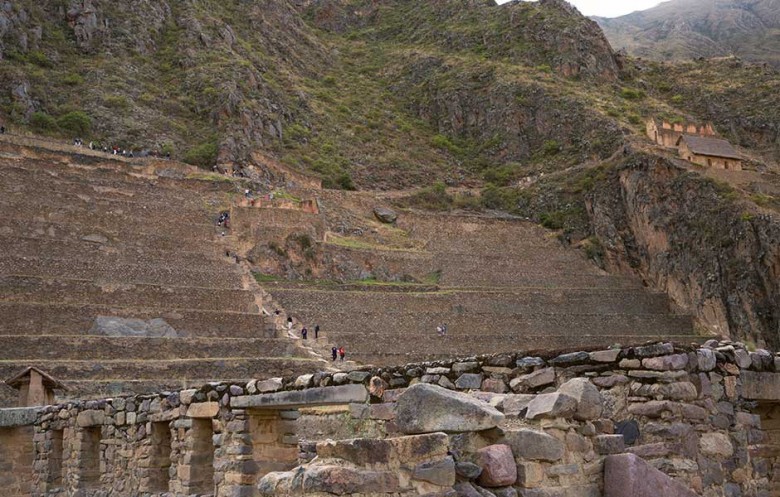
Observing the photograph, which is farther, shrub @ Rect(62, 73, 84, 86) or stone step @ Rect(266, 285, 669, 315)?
shrub @ Rect(62, 73, 84, 86)

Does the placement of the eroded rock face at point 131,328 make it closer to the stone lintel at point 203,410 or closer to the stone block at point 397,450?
the stone lintel at point 203,410

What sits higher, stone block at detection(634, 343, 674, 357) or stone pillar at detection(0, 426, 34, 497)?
stone block at detection(634, 343, 674, 357)

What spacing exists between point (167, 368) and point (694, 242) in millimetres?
34272

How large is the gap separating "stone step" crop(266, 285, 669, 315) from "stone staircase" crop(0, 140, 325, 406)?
246 centimetres

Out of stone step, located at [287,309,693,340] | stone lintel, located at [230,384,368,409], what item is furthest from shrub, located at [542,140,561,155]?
stone lintel, located at [230,384,368,409]

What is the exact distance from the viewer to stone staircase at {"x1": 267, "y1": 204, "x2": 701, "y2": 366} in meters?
34.3

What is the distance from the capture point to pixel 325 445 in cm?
552

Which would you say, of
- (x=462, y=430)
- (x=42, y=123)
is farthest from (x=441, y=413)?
(x=42, y=123)

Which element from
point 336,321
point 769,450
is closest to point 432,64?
point 336,321

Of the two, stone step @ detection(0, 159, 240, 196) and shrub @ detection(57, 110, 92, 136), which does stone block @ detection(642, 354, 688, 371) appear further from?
shrub @ detection(57, 110, 92, 136)

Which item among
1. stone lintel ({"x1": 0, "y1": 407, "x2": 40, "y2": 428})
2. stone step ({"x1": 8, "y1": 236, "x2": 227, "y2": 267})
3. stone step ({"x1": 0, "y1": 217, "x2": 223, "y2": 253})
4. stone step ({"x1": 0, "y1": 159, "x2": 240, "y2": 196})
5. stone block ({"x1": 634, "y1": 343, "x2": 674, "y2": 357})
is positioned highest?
stone step ({"x1": 0, "y1": 159, "x2": 240, "y2": 196})

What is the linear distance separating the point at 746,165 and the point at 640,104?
1998cm

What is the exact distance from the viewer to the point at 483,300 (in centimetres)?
3981

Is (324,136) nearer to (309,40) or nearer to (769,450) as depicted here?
(309,40)
